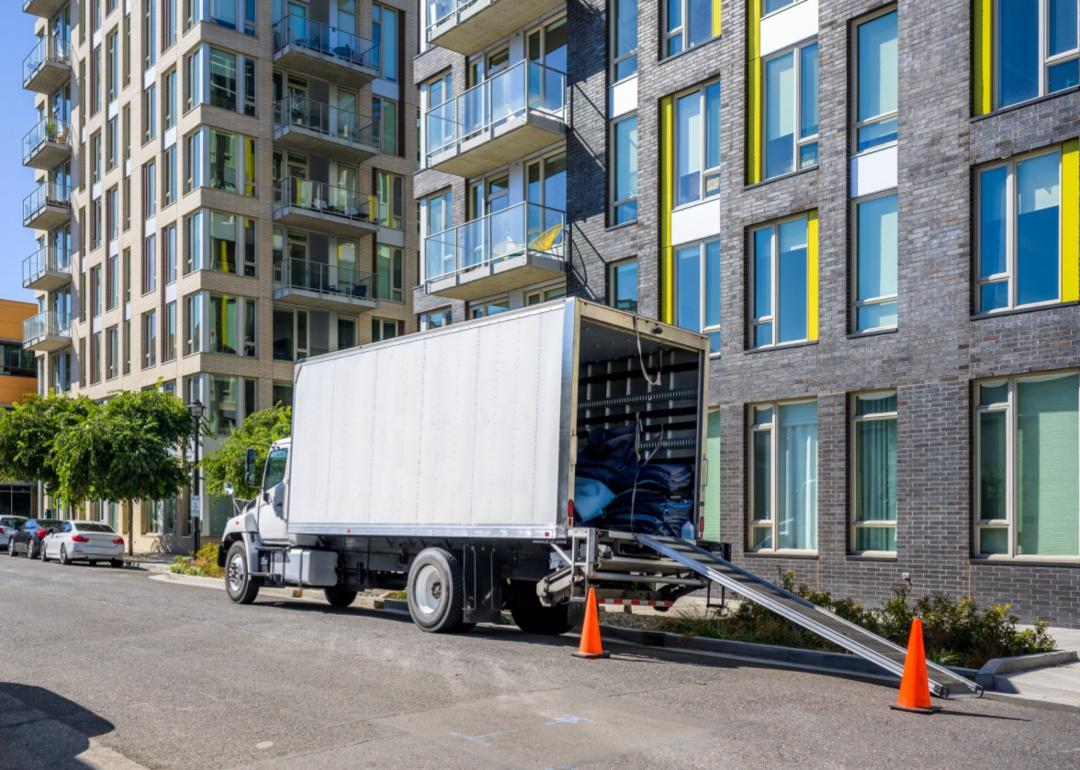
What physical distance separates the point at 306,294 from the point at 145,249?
25.7 feet

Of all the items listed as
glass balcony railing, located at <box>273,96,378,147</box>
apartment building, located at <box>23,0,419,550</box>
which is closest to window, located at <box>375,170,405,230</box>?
apartment building, located at <box>23,0,419,550</box>

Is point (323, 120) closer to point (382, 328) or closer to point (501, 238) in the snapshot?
point (382, 328)

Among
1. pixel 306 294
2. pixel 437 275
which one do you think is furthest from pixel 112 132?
pixel 437 275

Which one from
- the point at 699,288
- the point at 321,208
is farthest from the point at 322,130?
the point at 699,288

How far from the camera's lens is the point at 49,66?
52.4 metres

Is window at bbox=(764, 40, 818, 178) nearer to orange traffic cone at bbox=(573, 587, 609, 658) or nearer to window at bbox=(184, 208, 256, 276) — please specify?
orange traffic cone at bbox=(573, 587, 609, 658)

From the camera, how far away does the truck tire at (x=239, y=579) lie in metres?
17.8

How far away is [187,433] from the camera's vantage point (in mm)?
37875

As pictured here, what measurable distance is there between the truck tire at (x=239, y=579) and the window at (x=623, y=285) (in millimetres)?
8895

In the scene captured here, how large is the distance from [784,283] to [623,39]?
A: 7090 mm

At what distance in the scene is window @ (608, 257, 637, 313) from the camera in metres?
22.8

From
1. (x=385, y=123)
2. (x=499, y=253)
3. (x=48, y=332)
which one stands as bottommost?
(x=499, y=253)

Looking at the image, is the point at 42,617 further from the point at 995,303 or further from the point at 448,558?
the point at 995,303

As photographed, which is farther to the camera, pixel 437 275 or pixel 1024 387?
pixel 437 275
